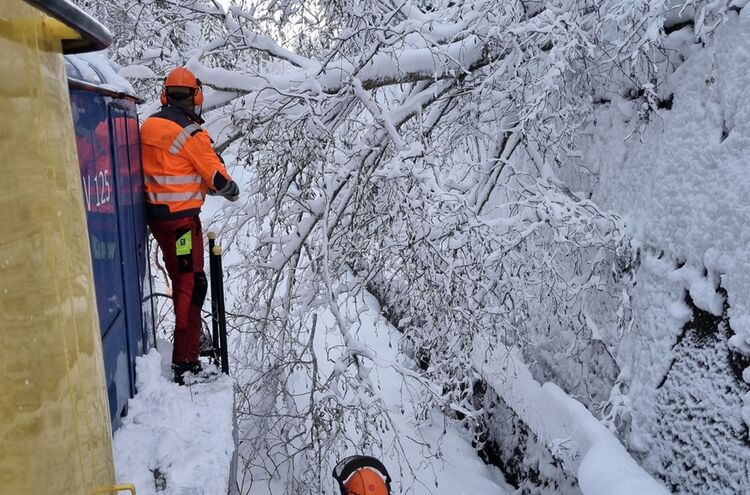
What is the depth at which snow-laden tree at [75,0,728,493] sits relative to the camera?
4.30m

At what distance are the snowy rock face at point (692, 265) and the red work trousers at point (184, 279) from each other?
123 inches

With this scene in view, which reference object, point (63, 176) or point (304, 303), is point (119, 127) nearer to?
point (63, 176)

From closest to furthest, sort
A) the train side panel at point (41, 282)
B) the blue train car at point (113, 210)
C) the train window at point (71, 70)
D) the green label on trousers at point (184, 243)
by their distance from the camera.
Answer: the train side panel at point (41, 282), the train window at point (71, 70), the blue train car at point (113, 210), the green label on trousers at point (184, 243)

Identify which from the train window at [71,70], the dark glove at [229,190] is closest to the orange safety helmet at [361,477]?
the dark glove at [229,190]

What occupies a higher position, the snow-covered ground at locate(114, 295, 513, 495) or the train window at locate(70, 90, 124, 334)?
the train window at locate(70, 90, 124, 334)

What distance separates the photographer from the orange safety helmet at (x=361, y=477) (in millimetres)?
2865

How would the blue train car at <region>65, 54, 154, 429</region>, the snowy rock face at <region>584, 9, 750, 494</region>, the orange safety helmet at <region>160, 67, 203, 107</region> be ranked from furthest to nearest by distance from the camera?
the snowy rock face at <region>584, 9, 750, 494</region> < the orange safety helmet at <region>160, 67, 203, 107</region> < the blue train car at <region>65, 54, 154, 429</region>

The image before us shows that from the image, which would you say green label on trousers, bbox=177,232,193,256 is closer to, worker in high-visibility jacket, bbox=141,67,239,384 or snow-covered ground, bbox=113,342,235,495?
worker in high-visibility jacket, bbox=141,67,239,384

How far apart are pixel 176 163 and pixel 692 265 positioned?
3307 mm

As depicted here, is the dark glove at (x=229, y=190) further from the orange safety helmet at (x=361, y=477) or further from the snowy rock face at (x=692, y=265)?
the snowy rock face at (x=692, y=265)

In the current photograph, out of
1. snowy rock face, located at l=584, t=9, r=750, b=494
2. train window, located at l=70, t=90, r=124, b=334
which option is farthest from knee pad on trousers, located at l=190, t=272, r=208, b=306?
snowy rock face, located at l=584, t=9, r=750, b=494

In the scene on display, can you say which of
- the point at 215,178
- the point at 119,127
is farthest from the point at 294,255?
the point at 119,127

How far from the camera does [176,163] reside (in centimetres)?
350

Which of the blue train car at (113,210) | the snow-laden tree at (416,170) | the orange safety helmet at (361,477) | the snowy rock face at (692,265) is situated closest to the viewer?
the blue train car at (113,210)
